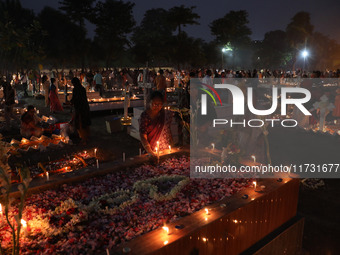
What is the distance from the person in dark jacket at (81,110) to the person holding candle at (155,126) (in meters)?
3.98

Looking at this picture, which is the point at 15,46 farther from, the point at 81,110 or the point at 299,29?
the point at 299,29

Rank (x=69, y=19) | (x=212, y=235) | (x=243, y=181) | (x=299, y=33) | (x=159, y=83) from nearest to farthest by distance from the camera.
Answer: (x=212, y=235), (x=243, y=181), (x=159, y=83), (x=69, y=19), (x=299, y=33)

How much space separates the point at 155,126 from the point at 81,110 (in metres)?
4.23

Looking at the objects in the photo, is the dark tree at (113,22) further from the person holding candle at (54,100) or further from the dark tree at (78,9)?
the person holding candle at (54,100)

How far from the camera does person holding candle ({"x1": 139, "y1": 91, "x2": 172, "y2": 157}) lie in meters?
5.18

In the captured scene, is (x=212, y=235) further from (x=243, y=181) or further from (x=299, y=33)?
(x=299, y=33)

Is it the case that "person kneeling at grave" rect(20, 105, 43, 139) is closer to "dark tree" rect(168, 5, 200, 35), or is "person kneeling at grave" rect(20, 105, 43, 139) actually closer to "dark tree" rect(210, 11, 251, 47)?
"dark tree" rect(168, 5, 200, 35)

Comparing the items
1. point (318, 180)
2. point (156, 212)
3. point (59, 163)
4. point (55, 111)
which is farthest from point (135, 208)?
point (55, 111)

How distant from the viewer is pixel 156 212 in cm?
346

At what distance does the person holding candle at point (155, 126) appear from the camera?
5184mm

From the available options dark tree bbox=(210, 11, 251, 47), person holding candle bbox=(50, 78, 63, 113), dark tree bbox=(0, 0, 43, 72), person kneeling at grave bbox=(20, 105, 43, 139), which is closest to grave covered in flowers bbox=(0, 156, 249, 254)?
dark tree bbox=(0, 0, 43, 72)

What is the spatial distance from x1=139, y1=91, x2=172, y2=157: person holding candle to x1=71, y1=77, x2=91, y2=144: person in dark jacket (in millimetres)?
3978

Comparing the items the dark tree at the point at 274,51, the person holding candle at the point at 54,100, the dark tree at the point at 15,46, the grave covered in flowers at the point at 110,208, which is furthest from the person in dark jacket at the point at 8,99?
the dark tree at the point at 274,51

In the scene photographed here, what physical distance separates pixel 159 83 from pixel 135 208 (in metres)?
10.1
